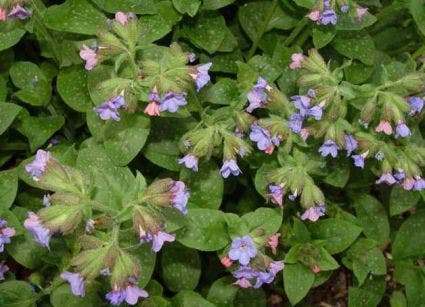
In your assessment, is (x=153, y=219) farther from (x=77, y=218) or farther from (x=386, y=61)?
(x=386, y=61)

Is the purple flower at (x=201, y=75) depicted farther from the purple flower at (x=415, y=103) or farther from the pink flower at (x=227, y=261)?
the purple flower at (x=415, y=103)

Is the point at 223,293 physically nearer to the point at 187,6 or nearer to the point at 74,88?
the point at 74,88

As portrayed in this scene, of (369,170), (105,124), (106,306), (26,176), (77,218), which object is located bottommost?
(106,306)

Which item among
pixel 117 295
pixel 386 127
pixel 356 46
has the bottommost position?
pixel 117 295

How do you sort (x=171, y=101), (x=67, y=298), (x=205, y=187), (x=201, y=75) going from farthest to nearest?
(x=205, y=187) < (x=67, y=298) < (x=201, y=75) < (x=171, y=101)

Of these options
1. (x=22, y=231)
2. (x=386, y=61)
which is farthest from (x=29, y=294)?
(x=386, y=61)

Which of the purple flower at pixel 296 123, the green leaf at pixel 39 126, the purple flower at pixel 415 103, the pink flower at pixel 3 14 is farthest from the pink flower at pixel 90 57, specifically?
the purple flower at pixel 415 103

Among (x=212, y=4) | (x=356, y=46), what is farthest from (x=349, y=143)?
(x=212, y=4)
